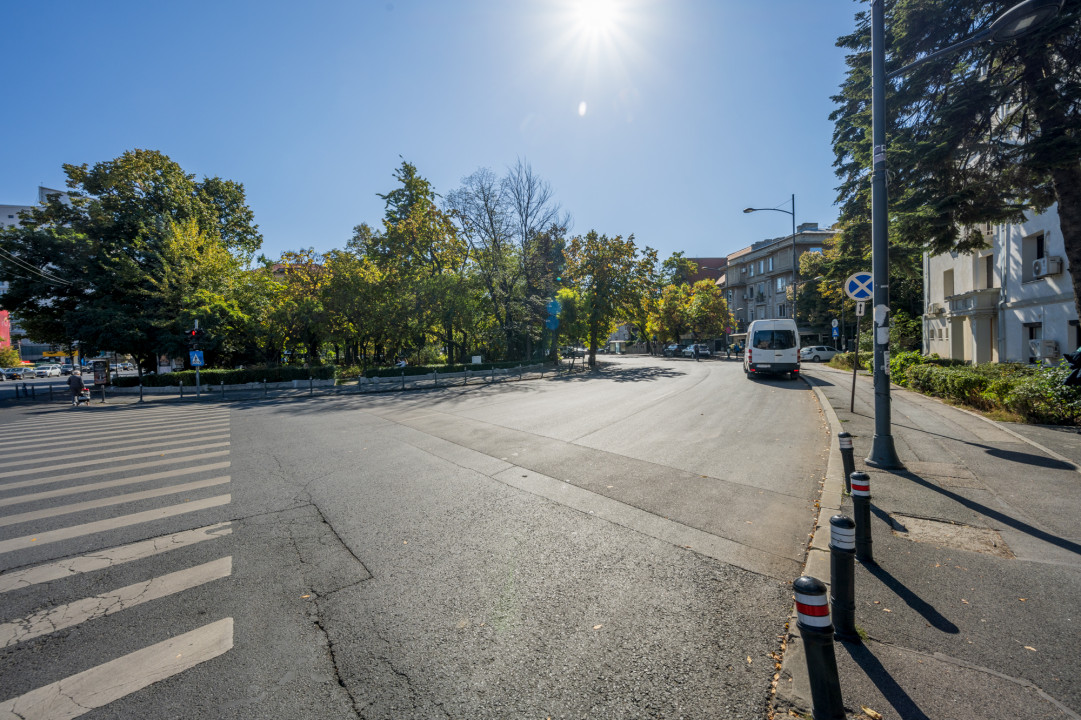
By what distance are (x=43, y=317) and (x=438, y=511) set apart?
3946cm

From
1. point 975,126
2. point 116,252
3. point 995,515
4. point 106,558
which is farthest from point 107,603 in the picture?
point 116,252

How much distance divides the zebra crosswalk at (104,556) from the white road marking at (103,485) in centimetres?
2

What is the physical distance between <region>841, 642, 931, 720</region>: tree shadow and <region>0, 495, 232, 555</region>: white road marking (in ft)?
22.5

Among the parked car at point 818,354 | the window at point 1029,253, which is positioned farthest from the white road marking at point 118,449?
the parked car at point 818,354

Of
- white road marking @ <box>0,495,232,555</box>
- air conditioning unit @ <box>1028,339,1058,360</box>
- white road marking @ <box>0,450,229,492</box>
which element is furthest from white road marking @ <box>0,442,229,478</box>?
air conditioning unit @ <box>1028,339,1058,360</box>

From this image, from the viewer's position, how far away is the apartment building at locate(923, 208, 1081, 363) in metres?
15.1

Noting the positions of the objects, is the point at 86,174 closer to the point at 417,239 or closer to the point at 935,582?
the point at 417,239

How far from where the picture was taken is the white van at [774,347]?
68.5ft

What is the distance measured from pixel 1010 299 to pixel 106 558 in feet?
86.7

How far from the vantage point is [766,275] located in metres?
56.2

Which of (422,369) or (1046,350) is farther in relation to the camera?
(422,369)

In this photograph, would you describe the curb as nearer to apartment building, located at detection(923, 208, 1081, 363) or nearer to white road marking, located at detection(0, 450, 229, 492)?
white road marking, located at detection(0, 450, 229, 492)

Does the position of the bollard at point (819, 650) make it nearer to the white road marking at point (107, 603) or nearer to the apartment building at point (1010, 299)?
the white road marking at point (107, 603)

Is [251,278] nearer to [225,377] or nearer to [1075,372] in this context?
[225,377]
